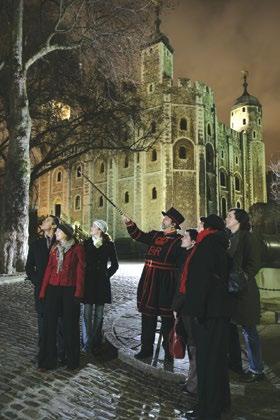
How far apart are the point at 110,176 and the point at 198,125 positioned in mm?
11426

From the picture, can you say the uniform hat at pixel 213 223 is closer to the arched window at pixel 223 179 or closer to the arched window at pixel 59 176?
the arched window at pixel 223 179

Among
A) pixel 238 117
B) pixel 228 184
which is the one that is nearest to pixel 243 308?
pixel 228 184

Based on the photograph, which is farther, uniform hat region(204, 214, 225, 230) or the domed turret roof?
the domed turret roof

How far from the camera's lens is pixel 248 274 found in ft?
14.9

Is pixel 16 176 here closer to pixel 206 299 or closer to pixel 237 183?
pixel 206 299

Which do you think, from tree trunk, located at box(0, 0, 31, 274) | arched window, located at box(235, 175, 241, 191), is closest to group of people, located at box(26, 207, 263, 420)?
tree trunk, located at box(0, 0, 31, 274)

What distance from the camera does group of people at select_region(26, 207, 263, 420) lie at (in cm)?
363

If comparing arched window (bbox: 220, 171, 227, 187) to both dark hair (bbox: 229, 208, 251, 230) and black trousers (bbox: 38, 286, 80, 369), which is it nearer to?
dark hair (bbox: 229, 208, 251, 230)

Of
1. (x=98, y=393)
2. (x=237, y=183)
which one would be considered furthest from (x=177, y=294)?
(x=237, y=183)

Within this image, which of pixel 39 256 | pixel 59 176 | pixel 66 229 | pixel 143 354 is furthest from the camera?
pixel 59 176

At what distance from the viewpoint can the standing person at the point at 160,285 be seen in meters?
5.14

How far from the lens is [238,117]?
61125 mm

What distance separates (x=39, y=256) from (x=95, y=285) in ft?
2.64

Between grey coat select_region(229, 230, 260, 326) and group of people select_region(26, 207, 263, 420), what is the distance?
1 cm
